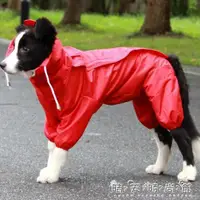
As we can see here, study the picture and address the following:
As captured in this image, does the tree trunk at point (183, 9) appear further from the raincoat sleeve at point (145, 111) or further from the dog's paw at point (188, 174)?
the dog's paw at point (188, 174)

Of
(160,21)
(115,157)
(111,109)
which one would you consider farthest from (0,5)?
(115,157)

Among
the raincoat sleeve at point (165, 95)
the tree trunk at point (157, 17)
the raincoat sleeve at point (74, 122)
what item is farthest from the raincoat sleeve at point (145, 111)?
the tree trunk at point (157, 17)

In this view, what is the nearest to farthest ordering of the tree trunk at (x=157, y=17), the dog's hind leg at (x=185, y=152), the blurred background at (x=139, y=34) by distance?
the dog's hind leg at (x=185, y=152), the blurred background at (x=139, y=34), the tree trunk at (x=157, y=17)

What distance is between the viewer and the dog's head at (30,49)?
194 inches

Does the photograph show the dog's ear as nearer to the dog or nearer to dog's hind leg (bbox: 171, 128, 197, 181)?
the dog

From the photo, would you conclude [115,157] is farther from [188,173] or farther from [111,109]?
[111,109]

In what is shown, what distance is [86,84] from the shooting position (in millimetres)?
5199

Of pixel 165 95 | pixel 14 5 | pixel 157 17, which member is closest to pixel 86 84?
pixel 165 95

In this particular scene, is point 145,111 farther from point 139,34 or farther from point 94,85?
point 139,34

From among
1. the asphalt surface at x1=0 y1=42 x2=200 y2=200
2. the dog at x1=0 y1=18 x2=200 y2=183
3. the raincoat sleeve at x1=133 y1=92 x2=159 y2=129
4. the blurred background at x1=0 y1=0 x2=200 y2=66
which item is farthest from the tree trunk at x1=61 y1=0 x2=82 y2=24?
the dog at x1=0 y1=18 x2=200 y2=183

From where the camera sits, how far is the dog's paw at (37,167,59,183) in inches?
208

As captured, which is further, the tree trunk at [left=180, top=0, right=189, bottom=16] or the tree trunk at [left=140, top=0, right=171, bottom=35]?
the tree trunk at [left=180, top=0, right=189, bottom=16]

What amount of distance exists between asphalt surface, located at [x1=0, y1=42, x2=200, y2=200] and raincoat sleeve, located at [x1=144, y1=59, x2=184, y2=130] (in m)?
0.55

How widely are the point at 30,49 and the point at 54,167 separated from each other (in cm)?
100
